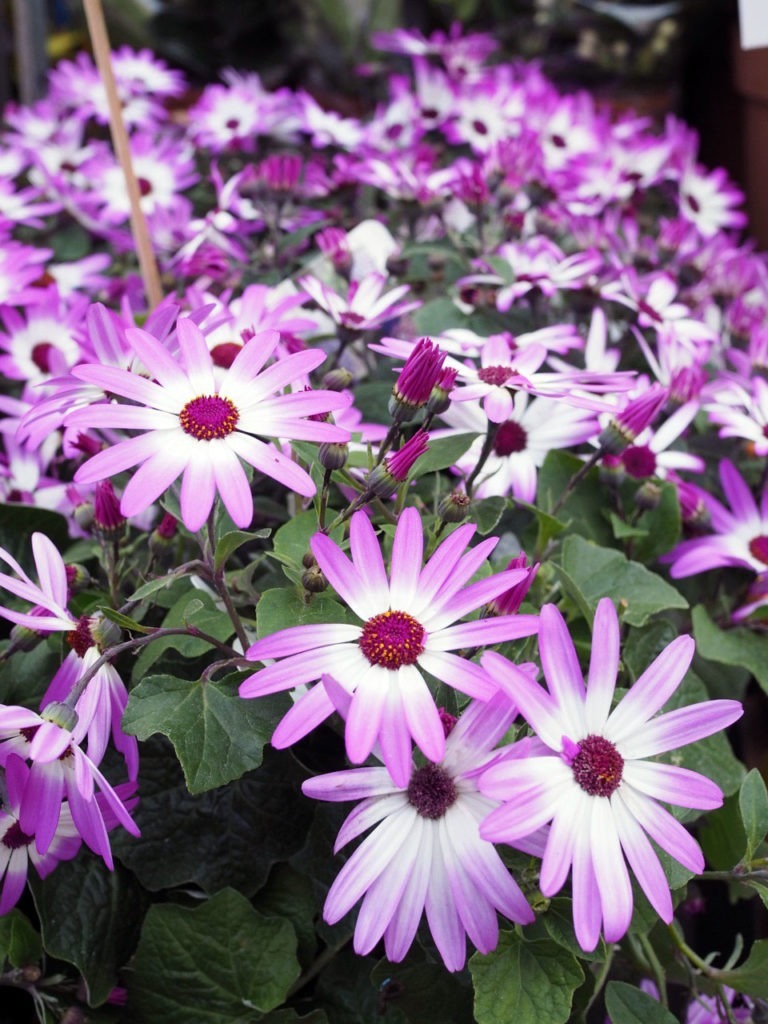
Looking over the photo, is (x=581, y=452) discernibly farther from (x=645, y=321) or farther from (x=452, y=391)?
(x=452, y=391)

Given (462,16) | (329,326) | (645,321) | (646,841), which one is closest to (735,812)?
(646,841)

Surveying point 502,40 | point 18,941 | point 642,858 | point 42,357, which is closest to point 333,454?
point 642,858

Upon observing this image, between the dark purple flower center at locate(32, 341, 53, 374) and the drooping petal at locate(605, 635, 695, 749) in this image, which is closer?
the drooping petal at locate(605, 635, 695, 749)

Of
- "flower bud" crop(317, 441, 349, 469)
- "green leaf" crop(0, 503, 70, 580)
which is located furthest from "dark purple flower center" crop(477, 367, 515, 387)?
"green leaf" crop(0, 503, 70, 580)

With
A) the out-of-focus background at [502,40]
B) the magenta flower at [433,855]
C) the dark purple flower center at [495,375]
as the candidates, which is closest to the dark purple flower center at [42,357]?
the dark purple flower center at [495,375]

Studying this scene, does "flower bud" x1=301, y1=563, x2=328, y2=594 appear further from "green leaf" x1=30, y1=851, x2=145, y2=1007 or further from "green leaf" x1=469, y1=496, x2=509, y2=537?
"green leaf" x1=30, y1=851, x2=145, y2=1007
